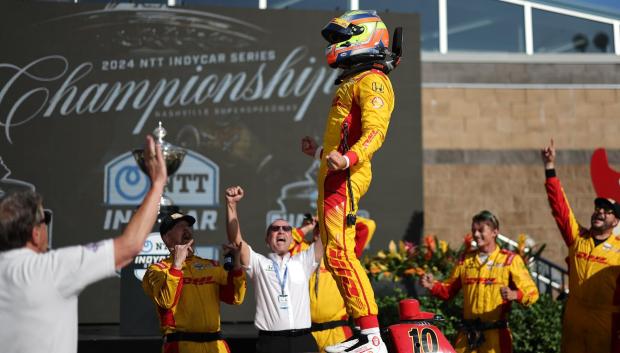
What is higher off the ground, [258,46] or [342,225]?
[258,46]

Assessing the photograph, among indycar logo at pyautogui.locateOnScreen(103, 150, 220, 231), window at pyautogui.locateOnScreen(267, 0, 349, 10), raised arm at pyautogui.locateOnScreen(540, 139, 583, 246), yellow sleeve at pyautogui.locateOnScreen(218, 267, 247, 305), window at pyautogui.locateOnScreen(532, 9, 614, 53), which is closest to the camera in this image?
yellow sleeve at pyautogui.locateOnScreen(218, 267, 247, 305)

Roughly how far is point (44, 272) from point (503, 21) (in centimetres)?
1112

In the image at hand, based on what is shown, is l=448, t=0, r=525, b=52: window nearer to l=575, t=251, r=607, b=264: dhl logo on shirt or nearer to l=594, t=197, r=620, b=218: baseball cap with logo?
l=594, t=197, r=620, b=218: baseball cap with logo

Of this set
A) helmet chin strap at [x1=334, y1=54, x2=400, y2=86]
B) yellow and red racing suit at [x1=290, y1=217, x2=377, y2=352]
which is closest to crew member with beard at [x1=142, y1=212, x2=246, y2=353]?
yellow and red racing suit at [x1=290, y1=217, x2=377, y2=352]

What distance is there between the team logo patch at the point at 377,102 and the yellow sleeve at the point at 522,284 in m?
2.41

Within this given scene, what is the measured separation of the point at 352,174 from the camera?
461cm

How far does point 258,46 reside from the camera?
1112 centimetres

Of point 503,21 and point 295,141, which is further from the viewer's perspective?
point 503,21

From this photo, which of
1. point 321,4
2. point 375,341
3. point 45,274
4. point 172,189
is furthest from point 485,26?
point 45,274

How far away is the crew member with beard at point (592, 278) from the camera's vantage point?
6.00m

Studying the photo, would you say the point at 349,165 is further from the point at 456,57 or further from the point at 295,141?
the point at 456,57

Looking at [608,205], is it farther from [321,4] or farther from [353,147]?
[321,4]

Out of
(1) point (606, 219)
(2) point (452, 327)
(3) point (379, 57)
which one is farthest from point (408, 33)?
(3) point (379, 57)

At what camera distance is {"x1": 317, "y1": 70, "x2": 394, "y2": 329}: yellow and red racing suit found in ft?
14.5
